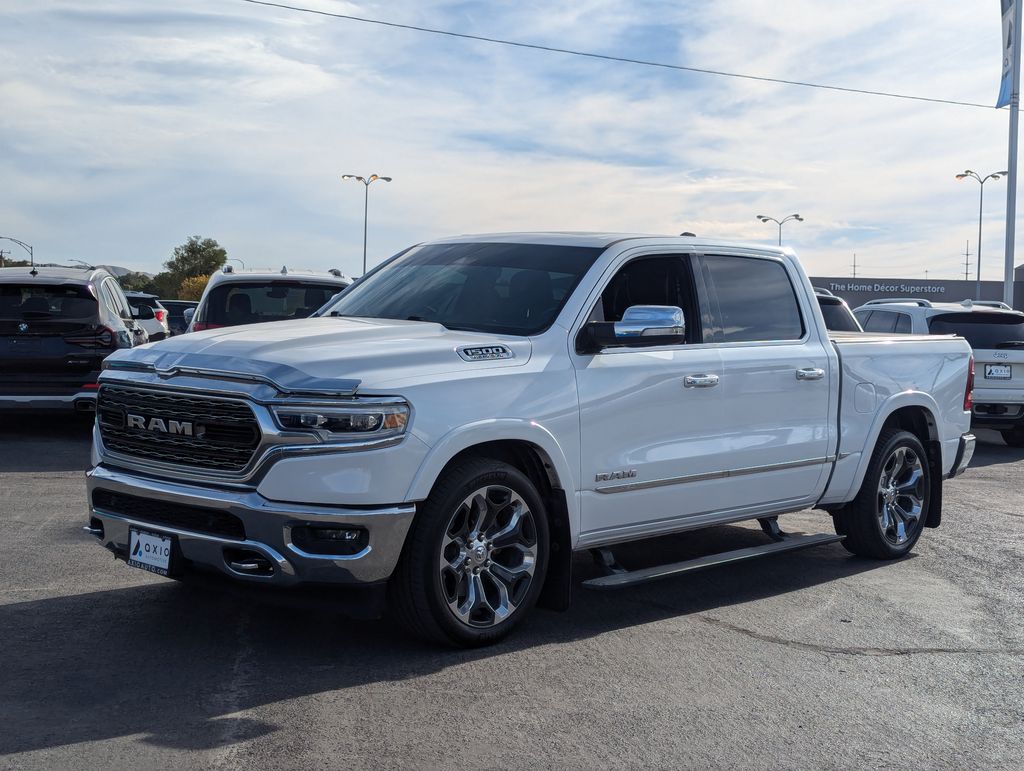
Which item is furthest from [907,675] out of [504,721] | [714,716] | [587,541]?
[504,721]

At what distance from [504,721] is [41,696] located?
1.79 metres

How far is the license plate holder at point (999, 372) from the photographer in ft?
45.6

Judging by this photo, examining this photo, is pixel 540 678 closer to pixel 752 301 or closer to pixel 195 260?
pixel 752 301

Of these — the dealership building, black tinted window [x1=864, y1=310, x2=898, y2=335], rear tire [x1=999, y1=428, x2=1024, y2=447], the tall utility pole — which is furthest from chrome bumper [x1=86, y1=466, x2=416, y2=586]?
the dealership building

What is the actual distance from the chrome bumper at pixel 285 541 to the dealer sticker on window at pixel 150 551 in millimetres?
84

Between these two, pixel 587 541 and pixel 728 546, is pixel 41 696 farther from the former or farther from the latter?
pixel 728 546

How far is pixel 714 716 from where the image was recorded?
4590mm

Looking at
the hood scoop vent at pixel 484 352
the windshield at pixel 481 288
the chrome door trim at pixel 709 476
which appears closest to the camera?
the hood scoop vent at pixel 484 352

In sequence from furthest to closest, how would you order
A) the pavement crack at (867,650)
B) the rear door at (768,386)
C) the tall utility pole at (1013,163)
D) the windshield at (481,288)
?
the tall utility pole at (1013,163), the rear door at (768,386), the windshield at (481,288), the pavement crack at (867,650)

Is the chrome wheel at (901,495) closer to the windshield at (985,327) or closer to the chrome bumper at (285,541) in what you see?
the chrome bumper at (285,541)

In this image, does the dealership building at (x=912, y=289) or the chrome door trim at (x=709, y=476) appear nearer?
the chrome door trim at (x=709, y=476)

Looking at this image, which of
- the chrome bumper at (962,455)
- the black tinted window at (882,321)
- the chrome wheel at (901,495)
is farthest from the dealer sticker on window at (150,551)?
the black tinted window at (882,321)

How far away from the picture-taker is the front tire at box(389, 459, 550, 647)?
5.04 meters

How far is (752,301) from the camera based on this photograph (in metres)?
6.89
